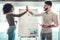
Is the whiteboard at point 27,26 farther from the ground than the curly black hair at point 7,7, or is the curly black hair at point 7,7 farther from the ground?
the curly black hair at point 7,7

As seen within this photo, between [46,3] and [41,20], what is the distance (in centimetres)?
12

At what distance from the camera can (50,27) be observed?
2.39 ft

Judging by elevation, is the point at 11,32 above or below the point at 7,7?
below

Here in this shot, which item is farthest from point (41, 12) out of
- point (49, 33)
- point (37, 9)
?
point (49, 33)

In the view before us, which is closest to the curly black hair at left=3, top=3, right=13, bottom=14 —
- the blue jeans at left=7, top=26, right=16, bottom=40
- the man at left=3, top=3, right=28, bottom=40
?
the man at left=3, top=3, right=28, bottom=40

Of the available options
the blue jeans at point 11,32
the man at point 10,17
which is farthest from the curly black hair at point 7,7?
the blue jeans at point 11,32

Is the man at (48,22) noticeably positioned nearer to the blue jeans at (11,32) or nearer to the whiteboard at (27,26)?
the whiteboard at (27,26)

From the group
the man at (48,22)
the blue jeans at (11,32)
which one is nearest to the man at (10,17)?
the blue jeans at (11,32)

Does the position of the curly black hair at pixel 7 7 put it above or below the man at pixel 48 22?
above

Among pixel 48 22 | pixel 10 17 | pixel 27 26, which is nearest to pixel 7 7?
pixel 10 17

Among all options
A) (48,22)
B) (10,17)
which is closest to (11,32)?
(10,17)

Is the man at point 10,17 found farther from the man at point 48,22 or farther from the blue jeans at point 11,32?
the man at point 48,22

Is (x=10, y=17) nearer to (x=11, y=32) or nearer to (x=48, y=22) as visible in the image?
(x=11, y=32)

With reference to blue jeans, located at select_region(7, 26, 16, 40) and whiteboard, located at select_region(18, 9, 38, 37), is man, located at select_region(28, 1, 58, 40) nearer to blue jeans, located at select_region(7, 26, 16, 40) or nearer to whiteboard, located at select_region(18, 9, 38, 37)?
whiteboard, located at select_region(18, 9, 38, 37)
